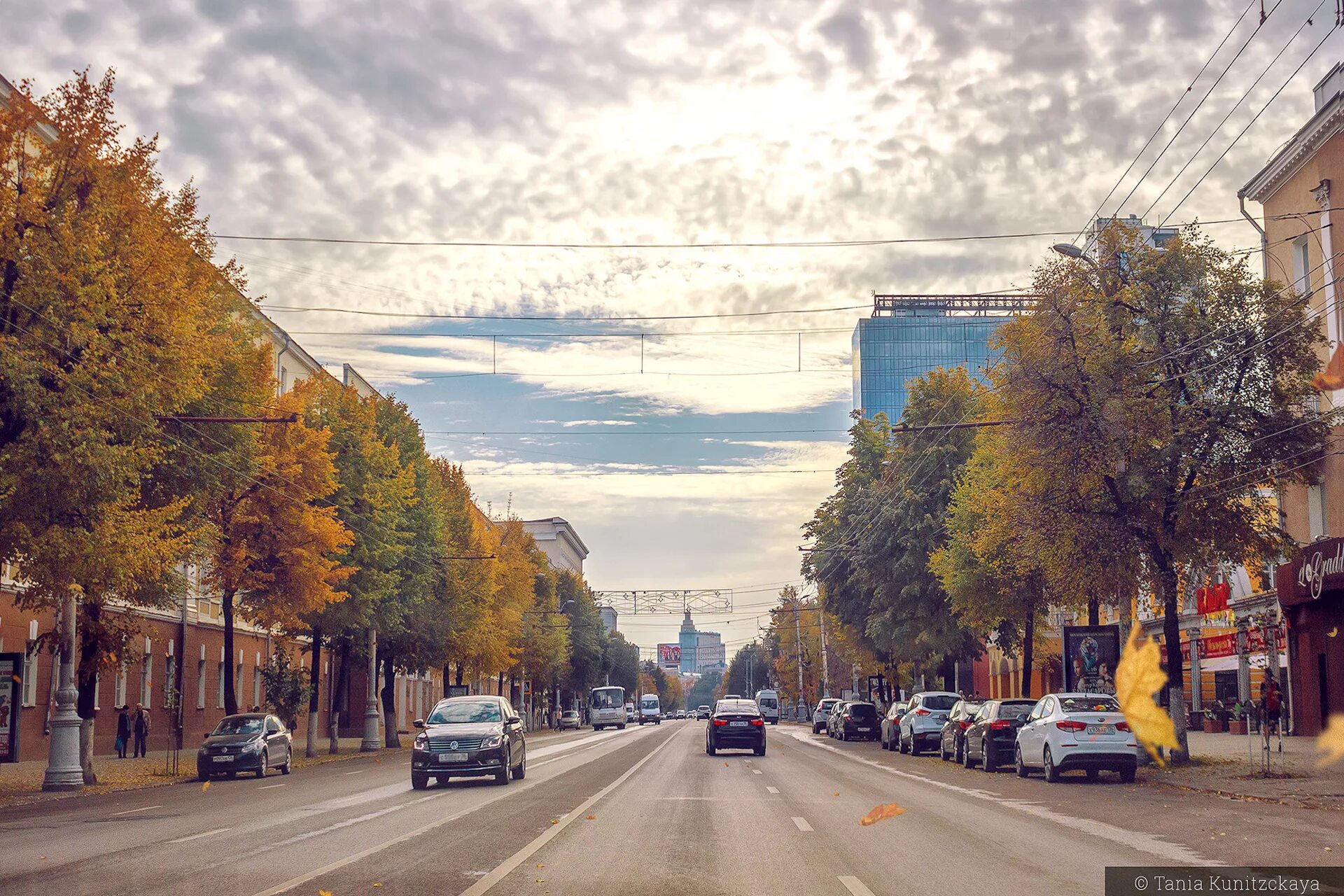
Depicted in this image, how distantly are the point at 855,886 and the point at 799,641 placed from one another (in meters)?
107

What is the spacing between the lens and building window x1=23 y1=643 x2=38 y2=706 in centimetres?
3747

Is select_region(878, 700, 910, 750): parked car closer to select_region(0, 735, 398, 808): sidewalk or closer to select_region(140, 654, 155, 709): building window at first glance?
select_region(0, 735, 398, 808): sidewalk

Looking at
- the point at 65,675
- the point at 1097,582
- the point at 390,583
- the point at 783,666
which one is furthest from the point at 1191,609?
the point at 783,666

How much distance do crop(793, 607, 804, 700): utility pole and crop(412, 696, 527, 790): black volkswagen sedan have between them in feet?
281

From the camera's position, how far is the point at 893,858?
12.5 metres

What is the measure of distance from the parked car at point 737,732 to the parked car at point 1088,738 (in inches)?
Answer: 596

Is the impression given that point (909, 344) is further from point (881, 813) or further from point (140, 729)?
point (881, 813)

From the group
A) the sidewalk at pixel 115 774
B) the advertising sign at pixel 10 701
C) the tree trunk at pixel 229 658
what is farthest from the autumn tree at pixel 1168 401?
the advertising sign at pixel 10 701

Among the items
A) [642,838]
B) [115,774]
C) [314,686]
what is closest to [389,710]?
[314,686]

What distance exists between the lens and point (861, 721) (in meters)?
54.6

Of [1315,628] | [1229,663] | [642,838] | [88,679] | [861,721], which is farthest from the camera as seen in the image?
[861,721]

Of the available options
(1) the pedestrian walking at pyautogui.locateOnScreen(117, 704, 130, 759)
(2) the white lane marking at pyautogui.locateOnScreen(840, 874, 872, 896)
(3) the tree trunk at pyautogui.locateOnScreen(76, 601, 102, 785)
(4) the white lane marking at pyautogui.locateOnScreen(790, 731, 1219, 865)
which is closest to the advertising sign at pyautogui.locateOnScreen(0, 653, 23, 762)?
(3) the tree trunk at pyautogui.locateOnScreen(76, 601, 102, 785)

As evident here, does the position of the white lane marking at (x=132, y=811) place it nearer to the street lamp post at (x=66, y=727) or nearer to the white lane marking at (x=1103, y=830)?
the street lamp post at (x=66, y=727)

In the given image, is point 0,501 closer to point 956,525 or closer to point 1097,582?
point 1097,582
